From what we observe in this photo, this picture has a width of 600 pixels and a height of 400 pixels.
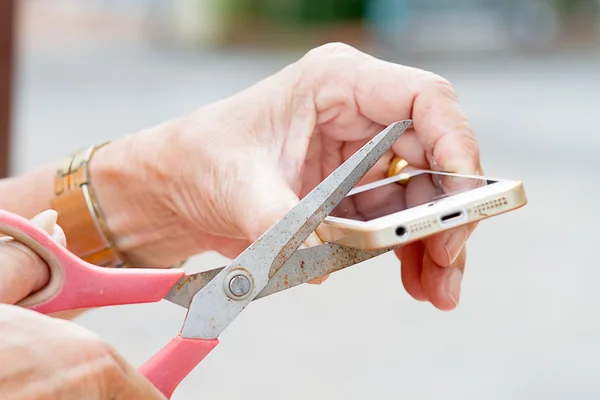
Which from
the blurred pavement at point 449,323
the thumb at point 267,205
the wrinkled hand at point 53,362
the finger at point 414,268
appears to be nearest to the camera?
the wrinkled hand at point 53,362

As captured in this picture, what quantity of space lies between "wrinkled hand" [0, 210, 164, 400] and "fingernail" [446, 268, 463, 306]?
0.34 metres

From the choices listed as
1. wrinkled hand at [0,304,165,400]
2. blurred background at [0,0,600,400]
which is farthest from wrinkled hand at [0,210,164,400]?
blurred background at [0,0,600,400]

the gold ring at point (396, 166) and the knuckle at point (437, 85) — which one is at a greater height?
the knuckle at point (437, 85)

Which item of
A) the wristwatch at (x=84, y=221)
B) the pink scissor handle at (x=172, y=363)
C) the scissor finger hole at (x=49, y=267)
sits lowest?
the wristwatch at (x=84, y=221)

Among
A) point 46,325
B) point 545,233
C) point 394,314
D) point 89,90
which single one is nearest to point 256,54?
point 89,90

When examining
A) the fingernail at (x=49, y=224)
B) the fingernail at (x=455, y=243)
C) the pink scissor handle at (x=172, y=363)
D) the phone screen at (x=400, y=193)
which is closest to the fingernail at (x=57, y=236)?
the fingernail at (x=49, y=224)

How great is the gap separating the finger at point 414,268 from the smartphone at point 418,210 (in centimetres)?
10

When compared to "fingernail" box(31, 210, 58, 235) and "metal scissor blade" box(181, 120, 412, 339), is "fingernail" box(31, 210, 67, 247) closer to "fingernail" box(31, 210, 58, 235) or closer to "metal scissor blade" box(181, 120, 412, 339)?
"fingernail" box(31, 210, 58, 235)

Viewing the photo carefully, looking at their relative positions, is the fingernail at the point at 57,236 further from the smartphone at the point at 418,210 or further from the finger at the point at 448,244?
the finger at the point at 448,244

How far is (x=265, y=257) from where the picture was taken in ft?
2.11

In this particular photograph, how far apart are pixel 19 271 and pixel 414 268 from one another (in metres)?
0.38

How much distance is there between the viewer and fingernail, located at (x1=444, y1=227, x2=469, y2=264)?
0.72 meters

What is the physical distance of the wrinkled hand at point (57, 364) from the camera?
1.55ft

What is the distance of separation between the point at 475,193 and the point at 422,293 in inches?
7.7
